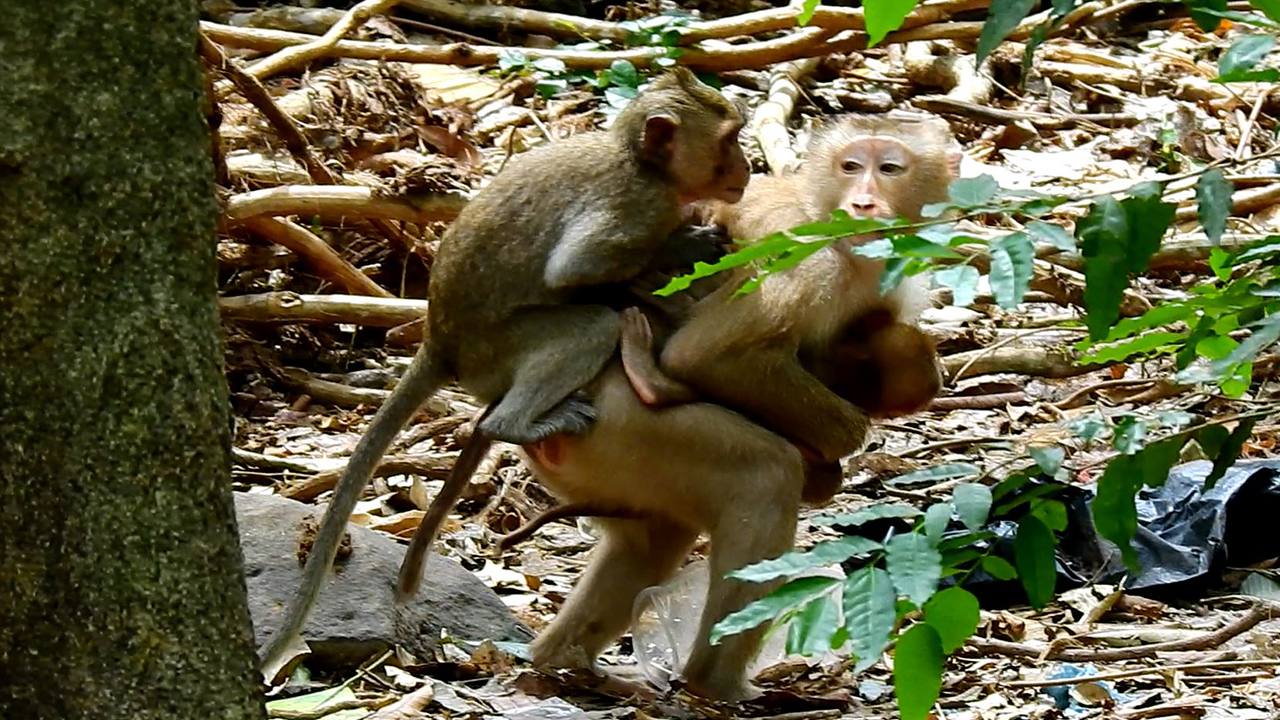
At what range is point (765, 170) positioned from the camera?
8625 mm

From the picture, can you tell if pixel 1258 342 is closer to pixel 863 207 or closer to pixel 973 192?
pixel 973 192

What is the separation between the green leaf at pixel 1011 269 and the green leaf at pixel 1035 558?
2.07 ft

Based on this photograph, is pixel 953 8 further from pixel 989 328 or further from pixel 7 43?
pixel 7 43

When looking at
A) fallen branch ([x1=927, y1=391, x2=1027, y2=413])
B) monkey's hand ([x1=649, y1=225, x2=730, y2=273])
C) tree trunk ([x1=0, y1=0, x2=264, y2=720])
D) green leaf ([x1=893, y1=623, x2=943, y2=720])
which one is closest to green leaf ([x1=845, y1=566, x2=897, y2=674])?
green leaf ([x1=893, y1=623, x2=943, y2=720])

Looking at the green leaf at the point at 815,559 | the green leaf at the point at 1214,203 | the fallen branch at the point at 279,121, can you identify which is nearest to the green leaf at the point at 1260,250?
the green leaf at the point at 1214,203

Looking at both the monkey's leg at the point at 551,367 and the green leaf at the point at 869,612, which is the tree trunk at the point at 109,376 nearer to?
the green leaf at the point at 869,612

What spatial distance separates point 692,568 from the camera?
16.9 feet

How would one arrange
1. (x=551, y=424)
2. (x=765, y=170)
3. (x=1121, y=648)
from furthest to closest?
(x=765, y=170) < (x=1121, y=648) < (x=551, y=424)

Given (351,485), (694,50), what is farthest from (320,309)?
(694,50)

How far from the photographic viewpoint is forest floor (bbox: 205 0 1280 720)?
15.1 ft

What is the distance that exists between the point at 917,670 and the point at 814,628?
0.77 ft

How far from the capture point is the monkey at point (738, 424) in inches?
173

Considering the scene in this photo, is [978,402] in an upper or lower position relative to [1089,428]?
lower

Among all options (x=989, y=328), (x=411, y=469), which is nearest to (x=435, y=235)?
(x=411, y=469)
